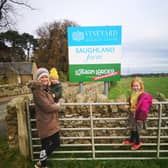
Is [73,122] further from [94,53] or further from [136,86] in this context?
[94,53]

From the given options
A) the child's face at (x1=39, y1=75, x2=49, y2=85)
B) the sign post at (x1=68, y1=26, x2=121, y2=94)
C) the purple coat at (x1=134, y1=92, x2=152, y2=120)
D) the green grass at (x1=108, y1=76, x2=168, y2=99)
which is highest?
the sign post at (x1=68, y1=26, x2=121, y2=94)

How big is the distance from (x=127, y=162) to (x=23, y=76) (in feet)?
105

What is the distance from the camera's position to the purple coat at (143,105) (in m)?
3.18

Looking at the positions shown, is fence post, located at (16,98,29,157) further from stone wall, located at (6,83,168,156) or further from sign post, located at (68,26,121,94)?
sign post, located at (68,26,121,94)

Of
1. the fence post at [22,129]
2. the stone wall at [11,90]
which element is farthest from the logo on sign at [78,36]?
the stone wall at [11,90]

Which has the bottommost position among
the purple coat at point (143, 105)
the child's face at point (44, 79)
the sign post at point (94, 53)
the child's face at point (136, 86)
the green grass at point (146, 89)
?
the green grass at point (146, 89)

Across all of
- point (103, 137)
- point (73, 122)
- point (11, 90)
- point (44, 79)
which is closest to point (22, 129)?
point (73, 122)

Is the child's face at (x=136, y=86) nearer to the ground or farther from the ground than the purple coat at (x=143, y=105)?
farther from the ground

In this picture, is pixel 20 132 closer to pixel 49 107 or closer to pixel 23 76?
pixel 49 107

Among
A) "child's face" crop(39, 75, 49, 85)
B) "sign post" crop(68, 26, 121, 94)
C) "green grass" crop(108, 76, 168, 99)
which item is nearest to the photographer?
"child's face" crop(39, 75, 49, 85)

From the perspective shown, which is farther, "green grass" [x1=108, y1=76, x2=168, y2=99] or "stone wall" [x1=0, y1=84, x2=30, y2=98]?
"stone wall" [x1=0, y1=84, x2=30, y2=98]

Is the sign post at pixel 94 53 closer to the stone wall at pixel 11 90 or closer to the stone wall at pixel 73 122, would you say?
the stone wall at pixel 73 122

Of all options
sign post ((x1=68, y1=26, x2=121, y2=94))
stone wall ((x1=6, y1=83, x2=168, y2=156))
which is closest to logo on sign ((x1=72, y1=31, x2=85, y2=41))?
sign post ((x1=68, y1=26, x2=121, y2=94))

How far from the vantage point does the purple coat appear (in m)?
3.18
